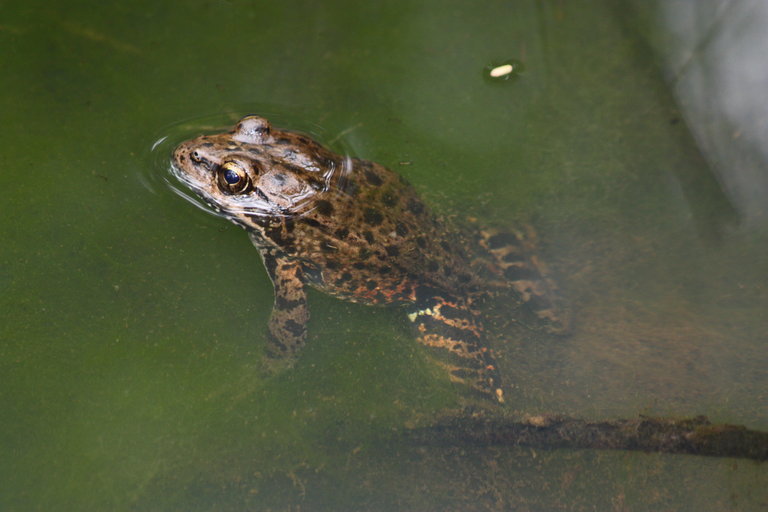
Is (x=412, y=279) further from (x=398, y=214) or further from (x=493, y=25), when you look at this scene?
(x=493, y=25)

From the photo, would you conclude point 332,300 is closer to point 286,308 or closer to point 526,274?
point 286,308

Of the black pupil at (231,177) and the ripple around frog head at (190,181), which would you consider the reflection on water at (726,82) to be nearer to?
the ripple around frog head at (190,181)

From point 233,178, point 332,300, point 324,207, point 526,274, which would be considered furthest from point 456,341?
point 233,178

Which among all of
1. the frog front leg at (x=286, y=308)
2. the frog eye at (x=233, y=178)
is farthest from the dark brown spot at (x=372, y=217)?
the frog eye at (x=233, y=178)

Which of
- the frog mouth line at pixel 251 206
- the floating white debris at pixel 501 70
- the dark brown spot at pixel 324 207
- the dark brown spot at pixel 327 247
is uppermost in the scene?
the floating white debris at pixel 501 70

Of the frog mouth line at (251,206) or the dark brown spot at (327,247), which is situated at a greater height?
the frog mouth line at (251,206)

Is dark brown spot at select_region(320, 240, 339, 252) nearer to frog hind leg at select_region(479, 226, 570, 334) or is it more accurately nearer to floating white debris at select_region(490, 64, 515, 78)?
frog hind leg at select_region(479, 226, 570, 334)
